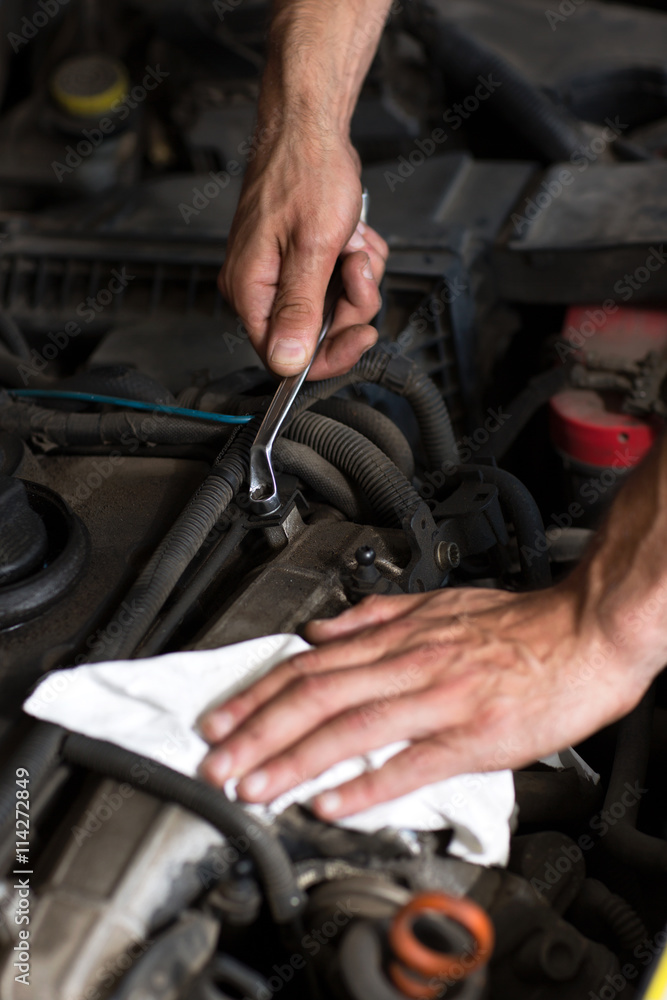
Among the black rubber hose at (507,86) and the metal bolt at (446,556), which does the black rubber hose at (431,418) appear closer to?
the metal bolt at (446,556)

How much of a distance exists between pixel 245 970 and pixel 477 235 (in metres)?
1.45

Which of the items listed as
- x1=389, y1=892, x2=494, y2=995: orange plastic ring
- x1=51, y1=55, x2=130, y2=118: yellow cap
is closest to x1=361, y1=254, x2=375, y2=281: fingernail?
x1=389, y1=892, x2=494, y2=995: orange plastic ring

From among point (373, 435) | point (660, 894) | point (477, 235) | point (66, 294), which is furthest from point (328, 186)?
point (660, 894)

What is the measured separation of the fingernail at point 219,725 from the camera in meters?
0.84

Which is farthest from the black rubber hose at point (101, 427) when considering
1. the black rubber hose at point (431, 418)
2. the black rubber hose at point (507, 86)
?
the black rubber hose at point (507, 86)

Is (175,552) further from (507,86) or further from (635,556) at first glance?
(507,86)

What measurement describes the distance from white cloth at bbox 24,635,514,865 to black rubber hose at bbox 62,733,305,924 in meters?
0.02

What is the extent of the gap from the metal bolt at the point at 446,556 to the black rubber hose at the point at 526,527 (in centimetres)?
12

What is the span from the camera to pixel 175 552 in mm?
1021

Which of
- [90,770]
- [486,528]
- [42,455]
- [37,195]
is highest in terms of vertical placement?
[486,528]

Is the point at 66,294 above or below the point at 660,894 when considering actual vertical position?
below

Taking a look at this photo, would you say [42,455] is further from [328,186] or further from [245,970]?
[245,970]

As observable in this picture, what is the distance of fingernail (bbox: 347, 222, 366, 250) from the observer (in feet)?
4.65

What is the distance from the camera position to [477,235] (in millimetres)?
1771
